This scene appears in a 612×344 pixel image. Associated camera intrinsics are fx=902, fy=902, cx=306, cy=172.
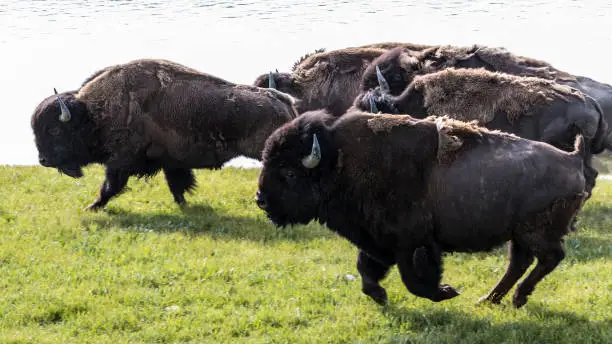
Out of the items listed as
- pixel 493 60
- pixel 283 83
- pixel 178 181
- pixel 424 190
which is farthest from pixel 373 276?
pixel 283 83

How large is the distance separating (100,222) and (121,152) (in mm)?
1252

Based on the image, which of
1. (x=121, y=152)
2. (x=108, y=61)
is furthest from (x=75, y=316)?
(x=108, y=61)

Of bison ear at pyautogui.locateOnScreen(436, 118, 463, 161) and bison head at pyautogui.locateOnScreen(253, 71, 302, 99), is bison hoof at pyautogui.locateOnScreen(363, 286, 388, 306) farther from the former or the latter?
bison head at pyautogui.locateOnScreen(253, 71, 302, 99)

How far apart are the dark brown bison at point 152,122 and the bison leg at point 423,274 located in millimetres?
4311

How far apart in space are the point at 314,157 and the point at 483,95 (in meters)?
3.59

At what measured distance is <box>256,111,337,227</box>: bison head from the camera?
24.7ft

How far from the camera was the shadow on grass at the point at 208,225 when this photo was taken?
1038 centimetres

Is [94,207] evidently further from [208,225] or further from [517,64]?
[517,64]

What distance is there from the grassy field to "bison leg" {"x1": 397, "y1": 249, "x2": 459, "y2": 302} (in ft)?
0.80

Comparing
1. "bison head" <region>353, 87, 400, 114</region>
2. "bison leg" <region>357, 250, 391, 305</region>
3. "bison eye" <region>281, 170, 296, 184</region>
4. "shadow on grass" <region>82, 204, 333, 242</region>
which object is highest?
"bison eye" <region>281, 170, 296, 184</region>

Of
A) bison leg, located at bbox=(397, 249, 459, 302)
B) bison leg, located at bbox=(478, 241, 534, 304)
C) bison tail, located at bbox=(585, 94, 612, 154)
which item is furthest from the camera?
bison tail, located at bbox=(585, 94, 612, 154)

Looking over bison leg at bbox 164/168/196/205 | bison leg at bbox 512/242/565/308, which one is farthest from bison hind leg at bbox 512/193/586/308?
bison leg at bbox 164/168/196/205

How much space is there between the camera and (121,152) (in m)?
11.7

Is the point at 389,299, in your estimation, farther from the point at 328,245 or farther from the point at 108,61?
the point at 108,61
